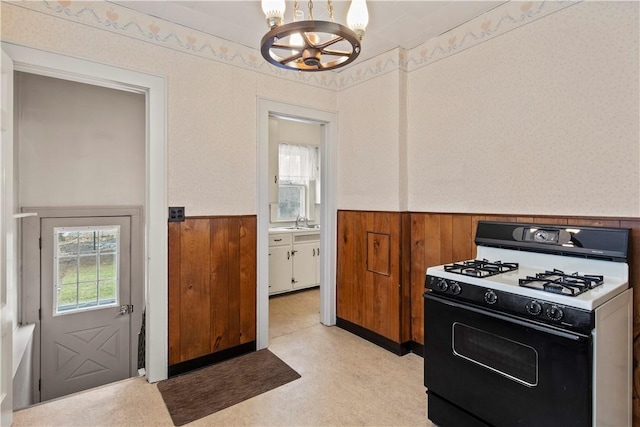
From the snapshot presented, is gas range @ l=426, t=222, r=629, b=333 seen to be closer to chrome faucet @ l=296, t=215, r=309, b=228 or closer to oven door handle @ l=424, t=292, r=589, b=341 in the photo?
oven door handle @ l=424, t=292, r=589, b=341

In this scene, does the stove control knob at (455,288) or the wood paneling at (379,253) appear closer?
the stove control knob at (455,288)

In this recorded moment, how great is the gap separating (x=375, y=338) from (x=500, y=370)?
4.92 ft

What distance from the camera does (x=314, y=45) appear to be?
147cm

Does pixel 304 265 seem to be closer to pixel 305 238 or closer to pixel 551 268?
pixel 305 238

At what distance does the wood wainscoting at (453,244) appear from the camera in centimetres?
177

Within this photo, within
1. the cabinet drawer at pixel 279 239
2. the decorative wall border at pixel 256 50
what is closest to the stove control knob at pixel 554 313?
the decorative wall border at pixel 256 50

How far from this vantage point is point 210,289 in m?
2.63

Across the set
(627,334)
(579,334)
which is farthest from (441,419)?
(627,334)

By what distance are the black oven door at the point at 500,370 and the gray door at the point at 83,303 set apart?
10.6 feet

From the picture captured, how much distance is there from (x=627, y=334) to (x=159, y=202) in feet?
9.43

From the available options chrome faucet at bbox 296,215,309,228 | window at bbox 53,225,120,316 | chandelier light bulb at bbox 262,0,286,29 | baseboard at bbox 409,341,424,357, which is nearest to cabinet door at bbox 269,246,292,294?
chrome faucet at bbox 296,215,309,228

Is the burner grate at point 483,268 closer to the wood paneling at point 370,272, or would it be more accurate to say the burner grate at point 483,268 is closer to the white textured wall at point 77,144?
the wood paneling at point 370,272

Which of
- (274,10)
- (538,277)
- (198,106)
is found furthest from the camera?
(198,106)

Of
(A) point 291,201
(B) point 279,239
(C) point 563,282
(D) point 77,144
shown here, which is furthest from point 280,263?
(C) point 563,282
